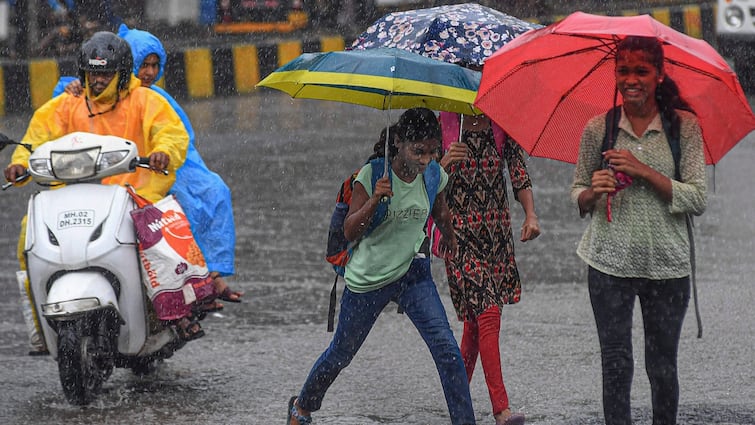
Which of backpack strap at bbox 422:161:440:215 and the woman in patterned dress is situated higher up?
backpack strap at bbox 422:161:440:215

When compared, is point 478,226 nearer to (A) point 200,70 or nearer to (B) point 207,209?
(B) point 207,209

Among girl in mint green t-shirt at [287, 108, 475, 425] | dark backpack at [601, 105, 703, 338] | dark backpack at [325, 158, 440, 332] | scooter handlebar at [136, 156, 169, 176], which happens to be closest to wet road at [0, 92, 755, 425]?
girl in mint green t-shirt at [287, 108, 475, 425]

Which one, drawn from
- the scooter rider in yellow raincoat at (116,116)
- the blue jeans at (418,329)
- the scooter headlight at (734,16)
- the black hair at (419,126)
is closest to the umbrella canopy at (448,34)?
the black hair at (419,126)

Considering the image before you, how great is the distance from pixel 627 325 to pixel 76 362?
7.56ft

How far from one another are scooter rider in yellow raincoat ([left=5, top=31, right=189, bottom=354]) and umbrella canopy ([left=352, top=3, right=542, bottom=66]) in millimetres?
1095

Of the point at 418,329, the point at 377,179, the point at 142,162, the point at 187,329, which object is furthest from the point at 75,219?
the point at 418,329

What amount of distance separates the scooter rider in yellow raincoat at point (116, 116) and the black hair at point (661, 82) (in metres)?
2.30

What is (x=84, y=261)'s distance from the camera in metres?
6.45

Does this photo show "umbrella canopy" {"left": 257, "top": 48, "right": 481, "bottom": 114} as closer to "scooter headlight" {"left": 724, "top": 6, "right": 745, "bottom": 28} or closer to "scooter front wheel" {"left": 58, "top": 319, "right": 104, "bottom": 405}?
"scooter front wheel" {"left": 58, "top": 319, "right": 104, "bottom": 405}

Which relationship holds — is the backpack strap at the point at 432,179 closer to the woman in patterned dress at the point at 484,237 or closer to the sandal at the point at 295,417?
the woman in patterned dress at the point at 484,237

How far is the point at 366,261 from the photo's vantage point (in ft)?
18.6

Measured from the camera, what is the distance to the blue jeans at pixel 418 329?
5.63m

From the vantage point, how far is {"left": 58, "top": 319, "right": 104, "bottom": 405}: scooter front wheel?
6.37m

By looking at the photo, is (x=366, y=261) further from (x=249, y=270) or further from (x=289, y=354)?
(x=249, y=270)
